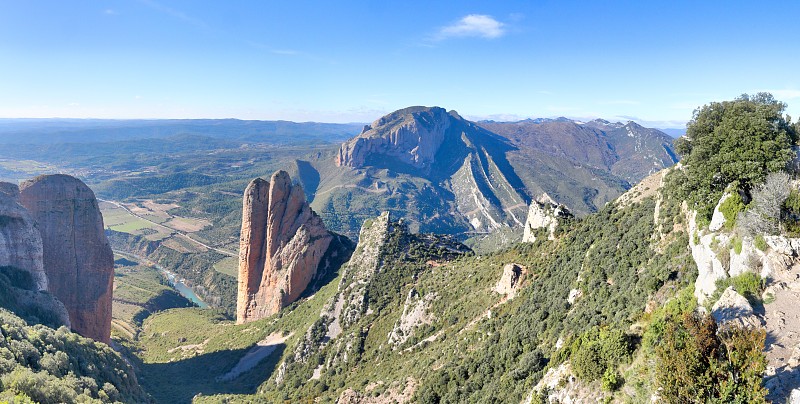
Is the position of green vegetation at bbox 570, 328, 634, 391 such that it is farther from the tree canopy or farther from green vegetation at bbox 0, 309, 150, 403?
green vegetation at bbox 0, 309, 150, 403

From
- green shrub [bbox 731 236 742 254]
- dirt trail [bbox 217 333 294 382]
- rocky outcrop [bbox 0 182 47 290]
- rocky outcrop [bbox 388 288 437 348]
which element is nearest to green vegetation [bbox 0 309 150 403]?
rocky outcrop [bbox 0 182 47 290]

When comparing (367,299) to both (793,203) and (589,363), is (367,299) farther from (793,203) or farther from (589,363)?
(793,203)

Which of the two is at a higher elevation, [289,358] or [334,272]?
[334,272]

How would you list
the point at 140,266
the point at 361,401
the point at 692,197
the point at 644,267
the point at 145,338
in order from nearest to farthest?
1. the point at 692,197
2. the point at 644,267
3. the point at 361,401
4. the point at 145,338
5. the point at 140,266

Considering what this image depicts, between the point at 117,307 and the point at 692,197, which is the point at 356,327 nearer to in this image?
the point at 692,197

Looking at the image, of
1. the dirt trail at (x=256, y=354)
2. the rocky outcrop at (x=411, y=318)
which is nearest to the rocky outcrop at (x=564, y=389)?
the rocky outcrop at (x=411, y=318)

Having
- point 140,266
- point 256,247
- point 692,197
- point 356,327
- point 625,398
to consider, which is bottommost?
point 140,266

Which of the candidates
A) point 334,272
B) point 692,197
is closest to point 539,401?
point 692,197
